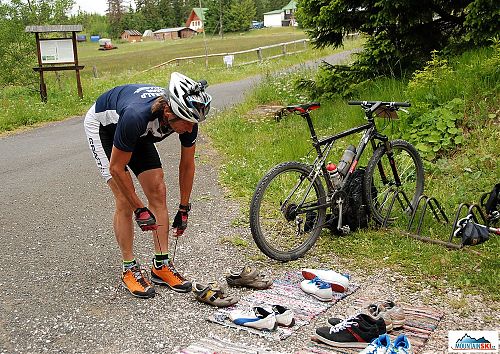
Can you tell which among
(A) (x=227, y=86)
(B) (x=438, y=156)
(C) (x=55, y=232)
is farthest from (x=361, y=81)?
(A) (x=227, y=86)

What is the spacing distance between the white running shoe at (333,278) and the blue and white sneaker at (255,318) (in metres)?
0.72

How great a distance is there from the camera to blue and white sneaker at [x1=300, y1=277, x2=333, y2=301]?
4328mm

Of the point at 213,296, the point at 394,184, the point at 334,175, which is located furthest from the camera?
the point at 394,184

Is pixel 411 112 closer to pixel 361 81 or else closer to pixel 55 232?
pixel 361 81

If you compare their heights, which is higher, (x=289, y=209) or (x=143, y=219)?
(x=143, y=219)

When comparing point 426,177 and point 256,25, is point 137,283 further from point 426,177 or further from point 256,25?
point 256,25

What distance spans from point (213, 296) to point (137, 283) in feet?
2.33

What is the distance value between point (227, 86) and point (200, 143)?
10.7 m

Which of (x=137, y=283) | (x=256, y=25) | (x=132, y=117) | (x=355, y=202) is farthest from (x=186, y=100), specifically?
(x=256, y=25)

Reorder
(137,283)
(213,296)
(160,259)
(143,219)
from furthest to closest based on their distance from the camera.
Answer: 1. (160,259)
2. (137,283)
3. (213,296)
4. (143,219)

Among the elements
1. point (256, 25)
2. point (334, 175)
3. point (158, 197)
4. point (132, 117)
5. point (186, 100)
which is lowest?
point (334, 175)

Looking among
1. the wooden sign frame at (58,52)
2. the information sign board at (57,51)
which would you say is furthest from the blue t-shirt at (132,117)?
the information sign board at (57,51)

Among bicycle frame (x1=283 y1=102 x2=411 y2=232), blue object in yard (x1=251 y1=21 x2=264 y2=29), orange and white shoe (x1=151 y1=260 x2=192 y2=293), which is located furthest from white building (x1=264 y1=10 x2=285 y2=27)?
orange and white shoe (x1=151 y1=260 x2=192 y2=293)

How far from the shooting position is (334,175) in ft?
17.9
